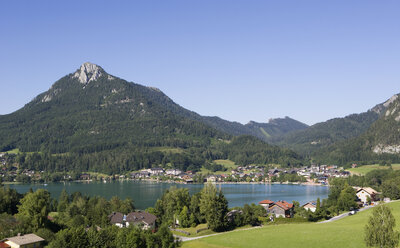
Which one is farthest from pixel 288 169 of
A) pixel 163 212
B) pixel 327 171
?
pixel 163 212

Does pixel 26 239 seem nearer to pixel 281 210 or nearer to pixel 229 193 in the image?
pixel 281 210

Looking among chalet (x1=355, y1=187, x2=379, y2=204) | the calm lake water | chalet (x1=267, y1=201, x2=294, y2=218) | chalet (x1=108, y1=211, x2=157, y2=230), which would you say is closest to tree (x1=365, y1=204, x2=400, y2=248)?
chalet (x1=108, y1=211, x2=157, y2=230)

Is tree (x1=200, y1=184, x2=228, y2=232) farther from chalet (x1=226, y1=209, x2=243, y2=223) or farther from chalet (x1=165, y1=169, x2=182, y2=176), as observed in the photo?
chalet (x1=165, y1=169, x2=182, y2=176)

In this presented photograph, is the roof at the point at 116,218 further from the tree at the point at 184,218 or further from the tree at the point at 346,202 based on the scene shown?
the tree at the point at 346,202

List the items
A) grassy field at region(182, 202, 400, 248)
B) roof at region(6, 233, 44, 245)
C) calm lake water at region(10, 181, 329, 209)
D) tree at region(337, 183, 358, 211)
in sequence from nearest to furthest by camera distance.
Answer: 1. grassy field at region(182, 202, 400, 248)
2. roof at region(6, 233, 44, 245)
3. tree at region(337, 183, 358, 211)
4. calm lake water at region(10, 181, 329, 209)

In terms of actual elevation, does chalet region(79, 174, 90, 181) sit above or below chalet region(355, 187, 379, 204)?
above

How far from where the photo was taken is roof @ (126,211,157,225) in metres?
61.2

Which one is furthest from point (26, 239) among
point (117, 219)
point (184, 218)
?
point (184, 218)

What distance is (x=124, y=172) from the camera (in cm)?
19038

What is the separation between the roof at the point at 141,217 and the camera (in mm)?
61188

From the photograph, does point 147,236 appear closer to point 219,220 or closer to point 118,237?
point 118,237

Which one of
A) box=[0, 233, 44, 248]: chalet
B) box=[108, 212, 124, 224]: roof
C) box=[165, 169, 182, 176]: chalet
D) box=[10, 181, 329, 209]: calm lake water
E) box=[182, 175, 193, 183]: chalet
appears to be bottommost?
box=[0, 233, 44, 248]: chalet

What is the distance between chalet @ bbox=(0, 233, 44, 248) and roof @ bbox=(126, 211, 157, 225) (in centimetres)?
1713

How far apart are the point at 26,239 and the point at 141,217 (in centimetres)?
2086
